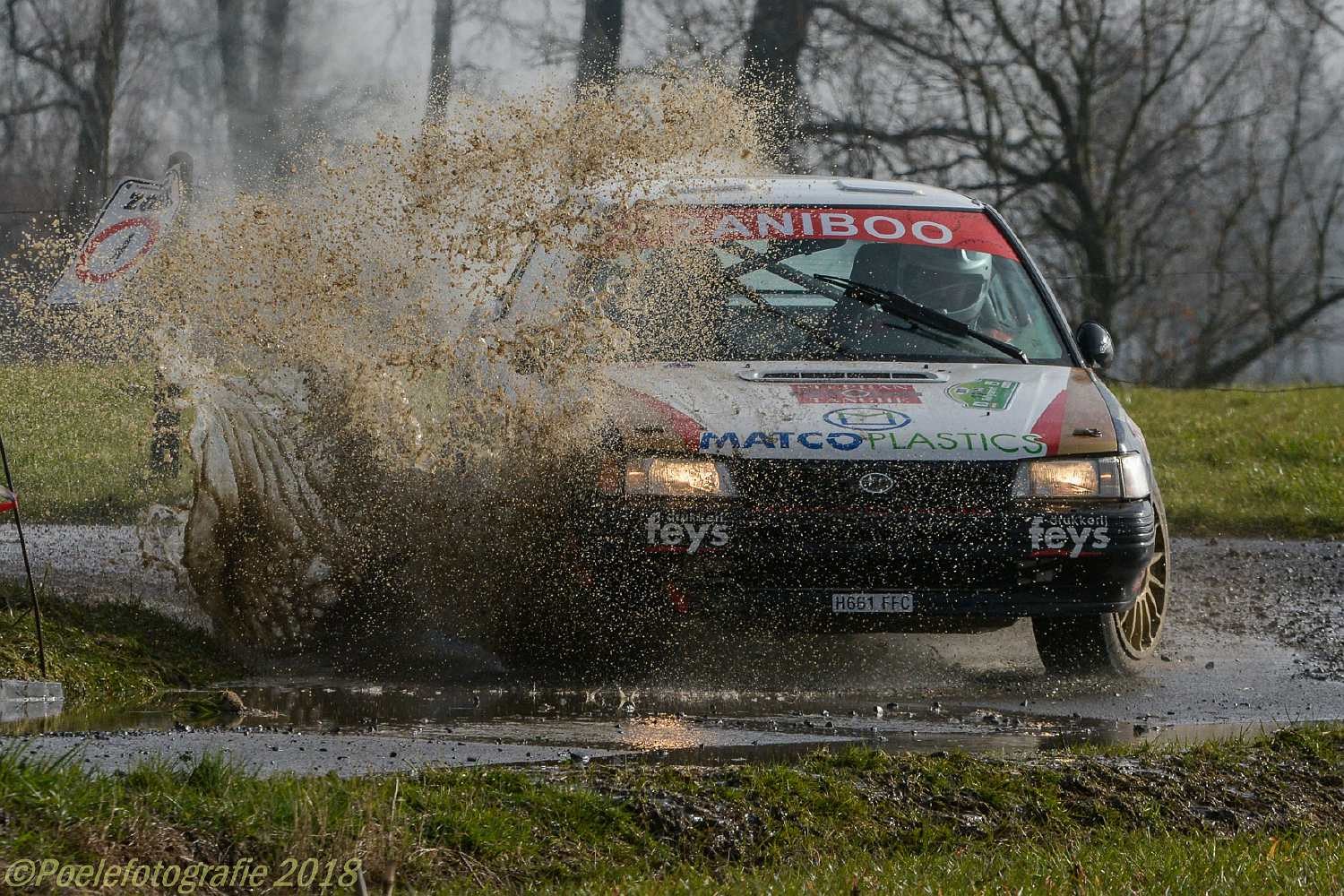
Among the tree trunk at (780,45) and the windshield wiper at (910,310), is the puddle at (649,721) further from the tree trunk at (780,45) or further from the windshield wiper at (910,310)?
the tree trunk at (780,45)

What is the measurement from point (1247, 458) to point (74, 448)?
9584 mm

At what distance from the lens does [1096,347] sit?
7375mm

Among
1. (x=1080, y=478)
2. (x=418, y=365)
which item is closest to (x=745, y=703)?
(x=1080, y=478)

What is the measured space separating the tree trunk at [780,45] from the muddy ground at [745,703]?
11.9 metres

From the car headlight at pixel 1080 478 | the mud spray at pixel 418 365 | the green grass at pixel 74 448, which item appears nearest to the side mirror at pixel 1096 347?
the car headlight at pixel 1080 478

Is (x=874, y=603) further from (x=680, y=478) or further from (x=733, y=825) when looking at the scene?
(x=733, y=825)

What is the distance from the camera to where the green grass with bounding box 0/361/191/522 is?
36.9 ft

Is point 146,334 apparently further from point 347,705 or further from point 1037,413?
point 1037,413

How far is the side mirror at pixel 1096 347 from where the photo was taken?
7352 millimetres

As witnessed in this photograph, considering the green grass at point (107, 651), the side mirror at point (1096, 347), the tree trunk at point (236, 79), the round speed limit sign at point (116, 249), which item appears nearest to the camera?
the green grass at point (107, 651)

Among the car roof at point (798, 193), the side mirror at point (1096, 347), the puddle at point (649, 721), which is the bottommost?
the puddle at point (649, 721)

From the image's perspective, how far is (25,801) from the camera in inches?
145

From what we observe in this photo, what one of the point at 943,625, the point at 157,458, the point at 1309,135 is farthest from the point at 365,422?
the point at 1309,135

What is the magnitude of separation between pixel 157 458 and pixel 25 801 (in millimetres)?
8802
